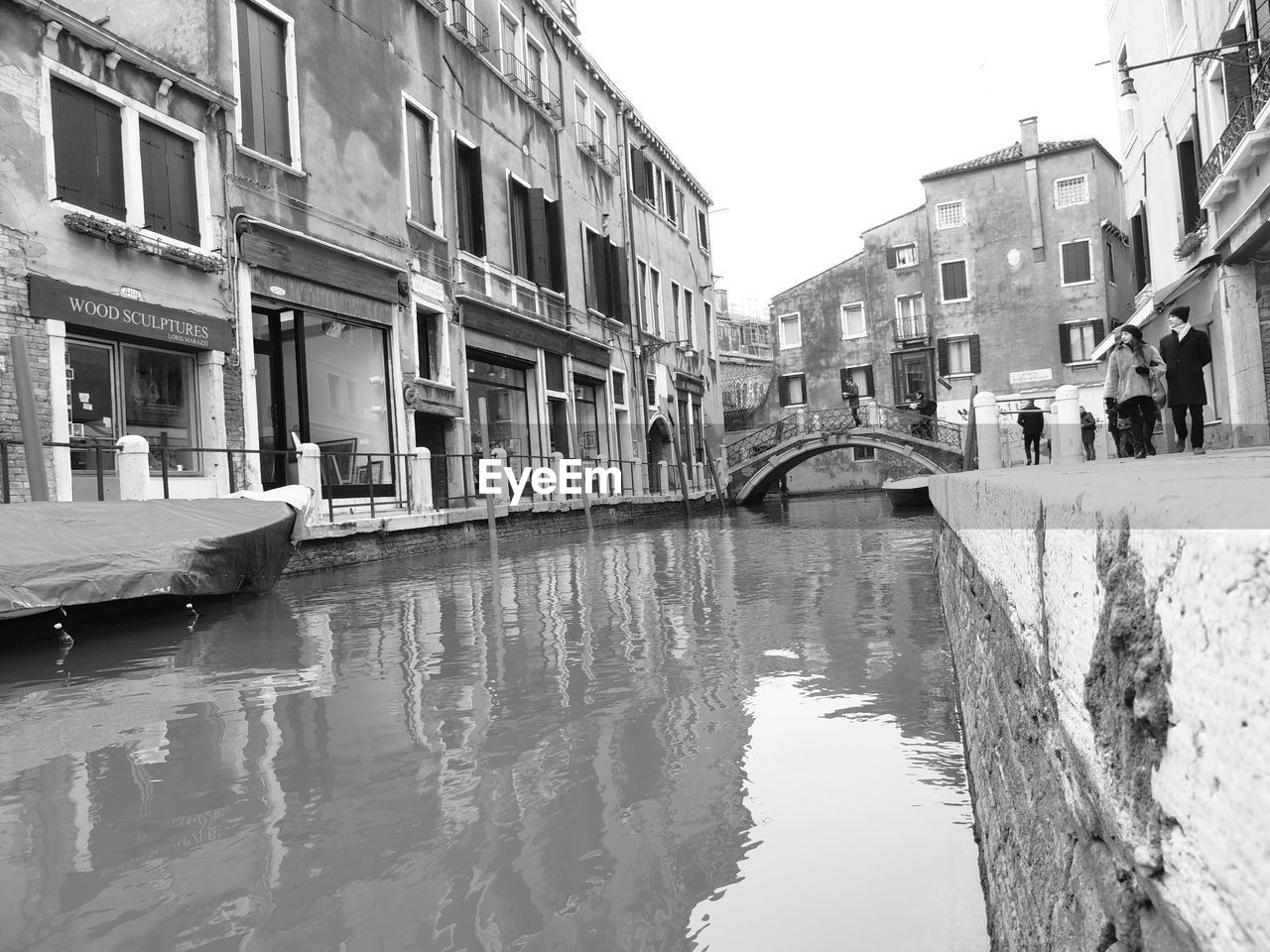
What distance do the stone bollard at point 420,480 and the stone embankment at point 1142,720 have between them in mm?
11796

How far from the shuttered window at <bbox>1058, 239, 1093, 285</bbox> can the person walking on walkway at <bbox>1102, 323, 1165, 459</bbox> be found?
22.8 meters

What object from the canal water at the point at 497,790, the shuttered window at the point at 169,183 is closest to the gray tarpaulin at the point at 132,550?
the canal water at the point at 497,790

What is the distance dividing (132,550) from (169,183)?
16.8 ft

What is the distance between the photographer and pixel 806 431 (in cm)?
2741

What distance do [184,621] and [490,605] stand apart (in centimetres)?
207

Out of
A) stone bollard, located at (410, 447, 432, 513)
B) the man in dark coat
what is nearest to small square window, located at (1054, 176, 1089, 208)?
the man in dark coat

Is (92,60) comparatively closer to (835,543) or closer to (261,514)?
(261,514)

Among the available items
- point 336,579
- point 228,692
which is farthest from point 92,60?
point 228,692

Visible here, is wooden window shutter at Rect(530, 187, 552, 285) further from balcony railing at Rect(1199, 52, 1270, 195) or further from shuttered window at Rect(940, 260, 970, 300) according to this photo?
shuttered window at Rect(940, 260, 970, 300)

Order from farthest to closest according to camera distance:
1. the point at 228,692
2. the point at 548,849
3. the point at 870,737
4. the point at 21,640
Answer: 1. the point at 21,640
2. the point at 228,692
3. the point at 870,737
4. the point at 548,849

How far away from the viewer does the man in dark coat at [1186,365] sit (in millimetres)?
8656

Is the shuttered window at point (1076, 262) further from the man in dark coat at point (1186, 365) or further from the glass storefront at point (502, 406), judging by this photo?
the man in dark coat at point (1186, 365)

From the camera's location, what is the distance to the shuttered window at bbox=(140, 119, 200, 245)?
9.87 m

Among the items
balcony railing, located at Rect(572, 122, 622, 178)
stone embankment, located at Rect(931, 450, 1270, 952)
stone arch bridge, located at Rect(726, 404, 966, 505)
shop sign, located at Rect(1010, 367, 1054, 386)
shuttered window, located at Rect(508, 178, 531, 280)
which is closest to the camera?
stone embankment, located at Rect(931, 450, 1270, 952)
